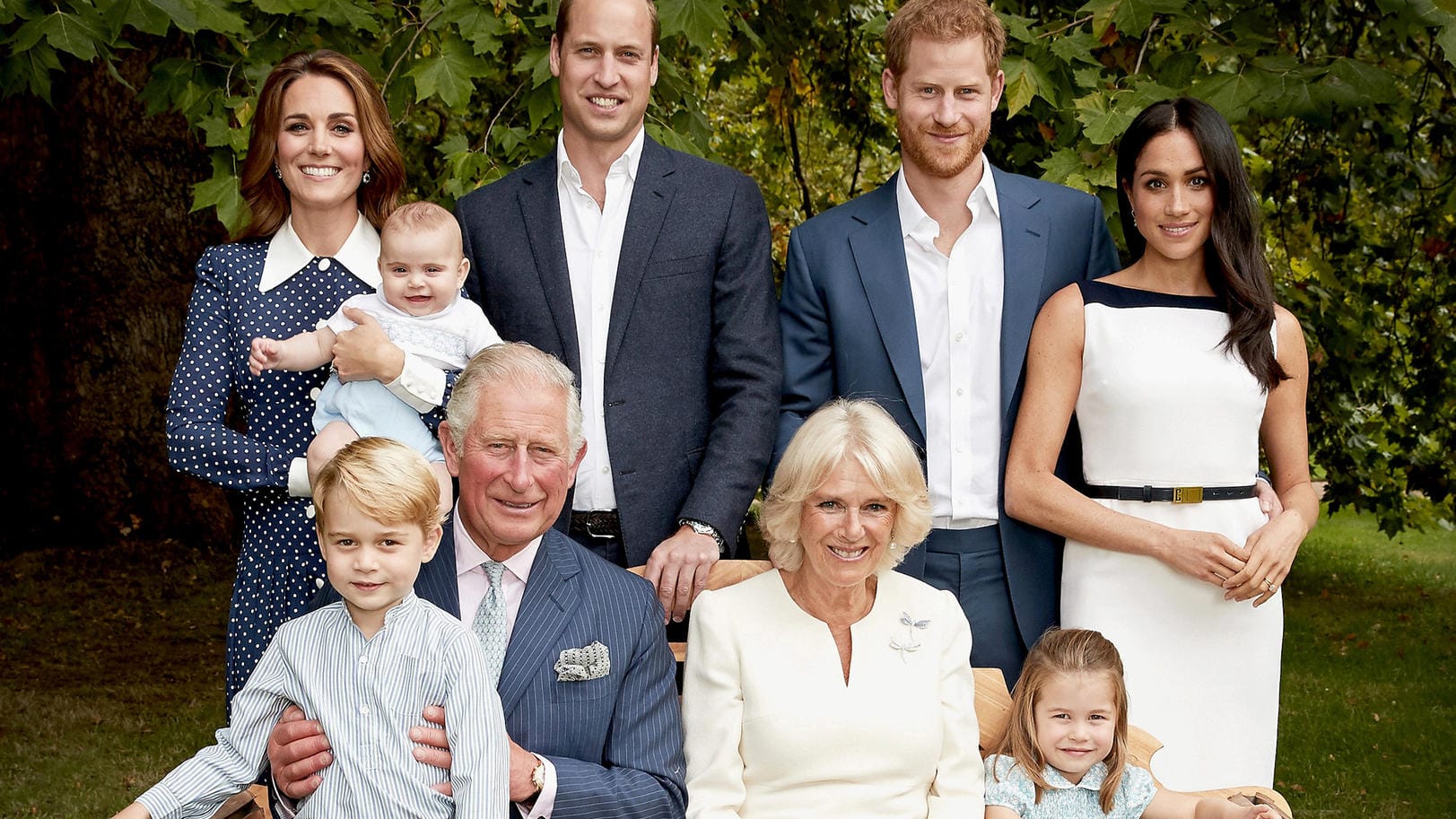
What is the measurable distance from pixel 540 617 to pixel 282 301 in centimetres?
97

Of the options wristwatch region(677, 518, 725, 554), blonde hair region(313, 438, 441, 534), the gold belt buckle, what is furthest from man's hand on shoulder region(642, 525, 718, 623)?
the gold belt buckle

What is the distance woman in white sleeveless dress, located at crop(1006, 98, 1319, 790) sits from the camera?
10.5 feet

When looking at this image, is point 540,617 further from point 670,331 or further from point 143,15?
point 143,15

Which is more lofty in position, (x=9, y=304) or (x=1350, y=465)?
(x=9, y=304)

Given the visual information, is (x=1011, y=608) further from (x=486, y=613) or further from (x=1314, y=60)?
(x=1314, y=60)

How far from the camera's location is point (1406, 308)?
9.49 metres

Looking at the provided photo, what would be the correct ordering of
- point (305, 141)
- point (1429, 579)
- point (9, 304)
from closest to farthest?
1. point (305, 141)
2. point (9, 304)
3. point (1429, 579)

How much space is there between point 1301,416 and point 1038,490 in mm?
699

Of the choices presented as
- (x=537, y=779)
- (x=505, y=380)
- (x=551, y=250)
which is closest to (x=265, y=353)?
(x=505, y=380)

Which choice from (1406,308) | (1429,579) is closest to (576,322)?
(1406,308)

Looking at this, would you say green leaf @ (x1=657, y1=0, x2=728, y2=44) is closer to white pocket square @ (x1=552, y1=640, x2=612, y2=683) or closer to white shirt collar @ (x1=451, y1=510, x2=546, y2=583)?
white shirt collar @ (x1=451, y1=510, x2=546, y2=583)

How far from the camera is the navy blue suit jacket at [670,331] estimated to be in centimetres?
331

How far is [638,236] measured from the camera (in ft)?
11.0

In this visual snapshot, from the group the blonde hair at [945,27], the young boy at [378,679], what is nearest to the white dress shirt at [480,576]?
the young boy at [378,679]
